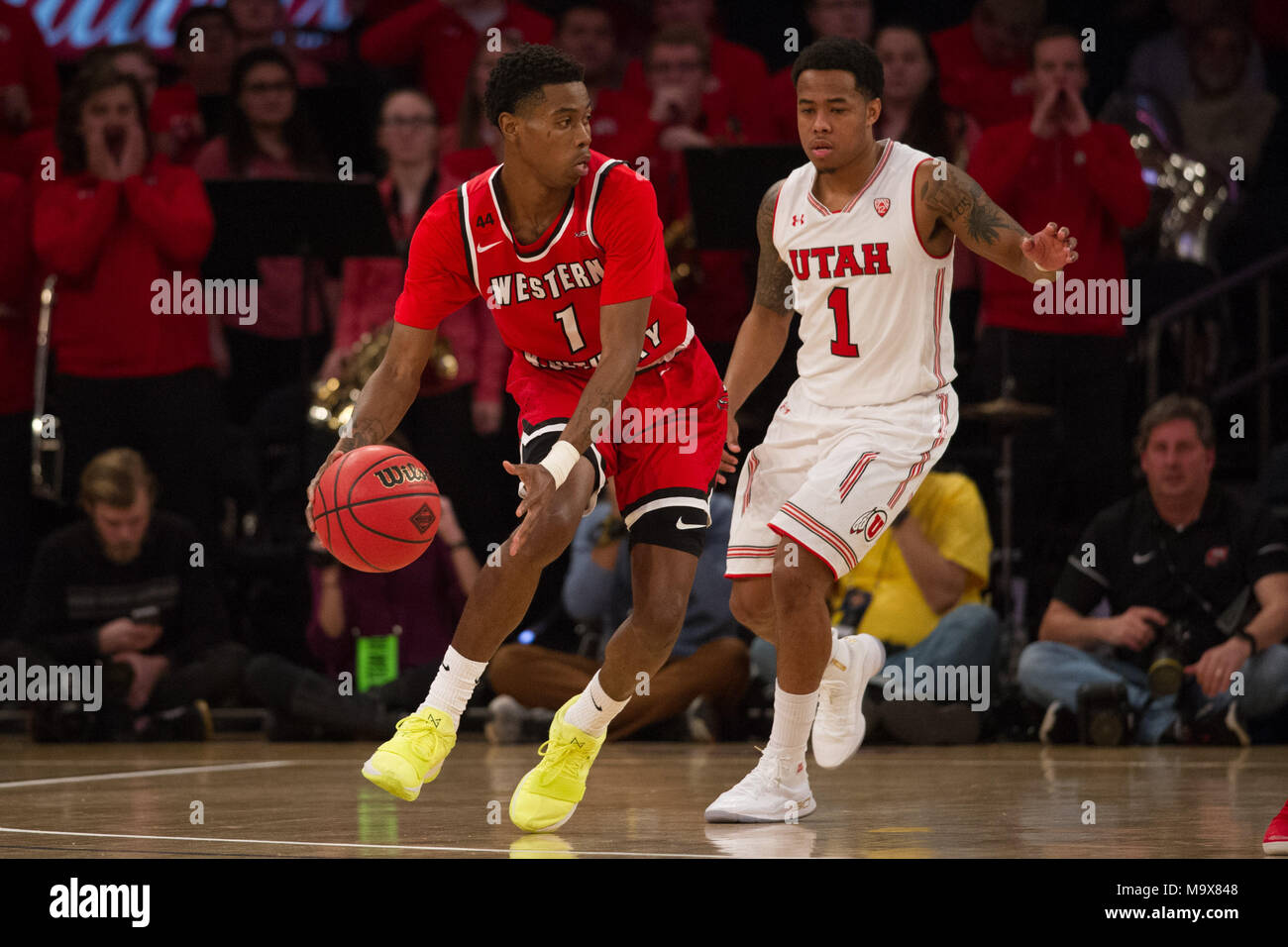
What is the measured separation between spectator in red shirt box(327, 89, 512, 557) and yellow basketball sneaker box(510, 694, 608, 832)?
362cm

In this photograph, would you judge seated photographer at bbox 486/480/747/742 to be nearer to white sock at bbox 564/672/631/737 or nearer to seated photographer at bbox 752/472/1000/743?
seated photographer at bbox 752/472/1000/743

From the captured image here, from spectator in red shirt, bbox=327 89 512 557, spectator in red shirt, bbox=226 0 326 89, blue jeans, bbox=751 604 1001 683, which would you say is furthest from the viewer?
spectator in red shirt, bbox=226 0 326 89

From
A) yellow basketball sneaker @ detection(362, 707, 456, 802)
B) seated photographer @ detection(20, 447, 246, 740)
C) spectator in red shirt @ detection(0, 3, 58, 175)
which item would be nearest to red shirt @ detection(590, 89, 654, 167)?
seated photographer @ detection(20, 447, 246, 740)

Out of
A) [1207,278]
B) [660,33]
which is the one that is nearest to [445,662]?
[660,33]

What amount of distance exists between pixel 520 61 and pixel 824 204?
0.96 metres

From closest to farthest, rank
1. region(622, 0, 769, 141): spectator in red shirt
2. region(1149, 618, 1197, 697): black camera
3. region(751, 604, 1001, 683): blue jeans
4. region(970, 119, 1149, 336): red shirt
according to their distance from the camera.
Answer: region(1149, 618, 1197, 697): black camera < region(751, 604, 1001, 683): blue jeans < region(970, 119, 1149, 336): red shirt < region(622, 0, 769, 141): spectator in red shirt

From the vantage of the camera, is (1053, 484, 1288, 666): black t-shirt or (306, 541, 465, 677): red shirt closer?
(1053, 484, 1288, 666): black t-shirt

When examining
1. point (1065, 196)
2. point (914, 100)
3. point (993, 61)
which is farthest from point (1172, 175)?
point (914, 100)

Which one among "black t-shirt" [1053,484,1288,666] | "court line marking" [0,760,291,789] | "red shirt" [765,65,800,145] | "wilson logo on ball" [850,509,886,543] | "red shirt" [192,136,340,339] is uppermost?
"red shirt" [765,65,800,145]

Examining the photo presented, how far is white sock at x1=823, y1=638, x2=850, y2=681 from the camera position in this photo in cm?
489

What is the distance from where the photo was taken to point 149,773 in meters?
5.97

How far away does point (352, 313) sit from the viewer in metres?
8.19

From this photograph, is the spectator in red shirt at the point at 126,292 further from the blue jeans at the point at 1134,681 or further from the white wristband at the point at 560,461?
the white wristband at the point at 560,461
